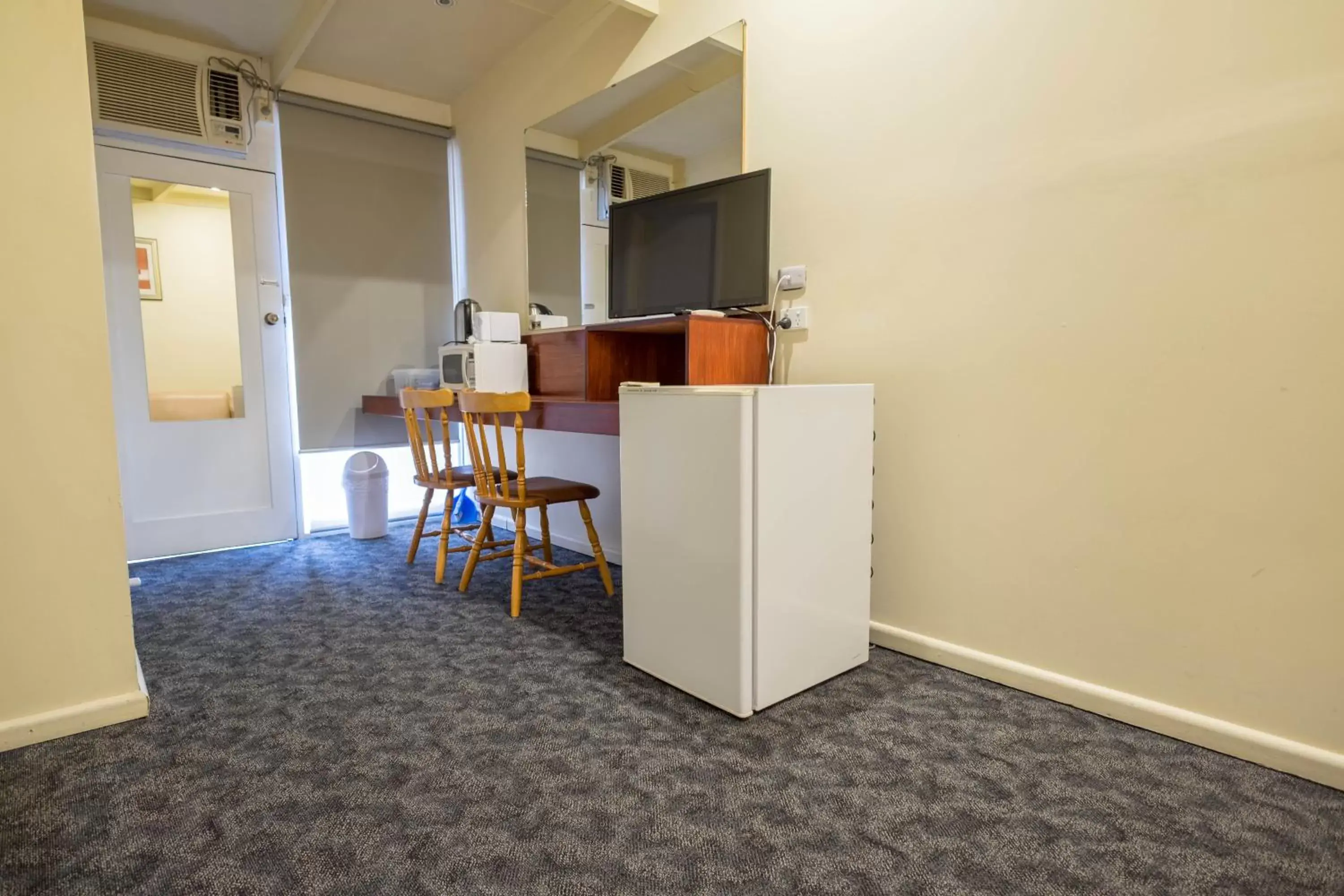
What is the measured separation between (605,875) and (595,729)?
472 millimetres

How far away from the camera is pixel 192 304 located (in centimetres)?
318

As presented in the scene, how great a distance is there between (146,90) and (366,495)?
205cm

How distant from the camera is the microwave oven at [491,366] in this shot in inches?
108

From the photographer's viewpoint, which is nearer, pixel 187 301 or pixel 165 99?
pixel 165 99

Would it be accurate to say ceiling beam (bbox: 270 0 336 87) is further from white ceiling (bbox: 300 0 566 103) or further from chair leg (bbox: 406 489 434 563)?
chair leg (bbox: 406 489 434 563)

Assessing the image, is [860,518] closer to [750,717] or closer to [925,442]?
[925,442]

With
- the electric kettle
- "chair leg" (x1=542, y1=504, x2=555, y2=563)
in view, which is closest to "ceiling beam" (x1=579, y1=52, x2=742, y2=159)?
the electric kettle

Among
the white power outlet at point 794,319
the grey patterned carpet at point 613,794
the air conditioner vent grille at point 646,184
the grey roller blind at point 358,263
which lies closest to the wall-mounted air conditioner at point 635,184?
the air conditioner vent grille at point 646,184

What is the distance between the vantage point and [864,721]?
5.20ft

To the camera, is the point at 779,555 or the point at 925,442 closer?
the point at 779,555

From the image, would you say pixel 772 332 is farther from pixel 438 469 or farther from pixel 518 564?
pixel 438 469

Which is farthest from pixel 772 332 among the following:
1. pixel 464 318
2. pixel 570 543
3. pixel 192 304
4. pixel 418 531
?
pixel 192 304

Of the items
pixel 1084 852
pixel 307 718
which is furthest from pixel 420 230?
pixel 1084 852

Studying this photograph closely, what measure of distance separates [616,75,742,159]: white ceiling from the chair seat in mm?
1267
